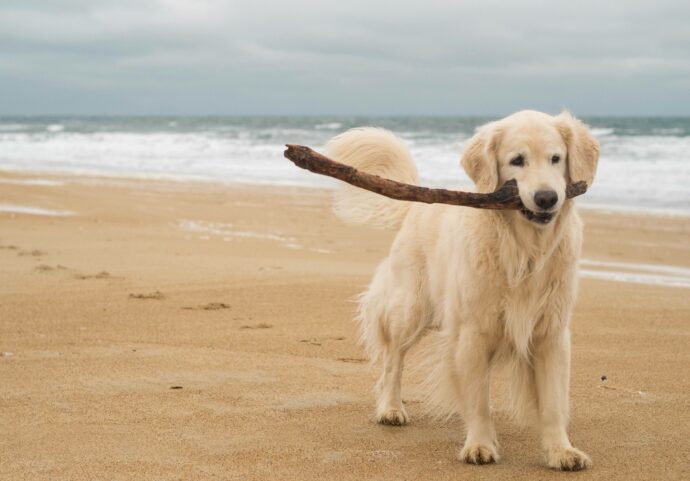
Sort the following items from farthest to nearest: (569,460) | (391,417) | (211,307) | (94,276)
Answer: (94,276) → (211,307) → (391,417) → (569,460)

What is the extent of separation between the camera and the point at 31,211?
13.5 metres

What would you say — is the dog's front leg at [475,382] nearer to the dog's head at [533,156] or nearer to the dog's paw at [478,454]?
the dog's paw at [478,454]

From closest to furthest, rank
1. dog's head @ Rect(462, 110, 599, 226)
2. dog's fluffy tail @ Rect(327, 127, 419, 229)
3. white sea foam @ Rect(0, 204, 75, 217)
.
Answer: dog's head @ Rect(462, 110, 599, 226)
dog's fluffy tail @ Rect(327, 127, 419, 229)
white sea foam @ Rect(0, 204, 75, 217)

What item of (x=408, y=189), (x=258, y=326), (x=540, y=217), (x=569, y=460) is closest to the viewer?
(x=569, y=460)

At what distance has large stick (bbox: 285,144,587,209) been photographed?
386cm

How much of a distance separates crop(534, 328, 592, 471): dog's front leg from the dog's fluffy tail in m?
1.69

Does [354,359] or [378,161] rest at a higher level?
[378,161]

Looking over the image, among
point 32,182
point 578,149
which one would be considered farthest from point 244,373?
point 32,182

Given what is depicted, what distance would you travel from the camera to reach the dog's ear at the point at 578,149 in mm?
4066

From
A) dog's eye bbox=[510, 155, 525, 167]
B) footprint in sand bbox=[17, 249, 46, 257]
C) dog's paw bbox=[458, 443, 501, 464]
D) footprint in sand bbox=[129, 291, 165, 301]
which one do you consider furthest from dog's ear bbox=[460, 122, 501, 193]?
footprint in sand bbox=[17, 249, 46, 257]

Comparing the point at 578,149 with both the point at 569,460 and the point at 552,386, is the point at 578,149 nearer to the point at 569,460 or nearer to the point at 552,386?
the point at 552,386

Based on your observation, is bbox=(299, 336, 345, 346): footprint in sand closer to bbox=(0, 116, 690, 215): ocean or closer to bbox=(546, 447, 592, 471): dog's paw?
bbox=(546, 447, 592, 471): dog's paw

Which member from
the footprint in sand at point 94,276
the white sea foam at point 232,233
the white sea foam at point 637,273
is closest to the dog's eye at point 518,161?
the footprint in sand at point 94,276

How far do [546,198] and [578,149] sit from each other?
475 millimetres
